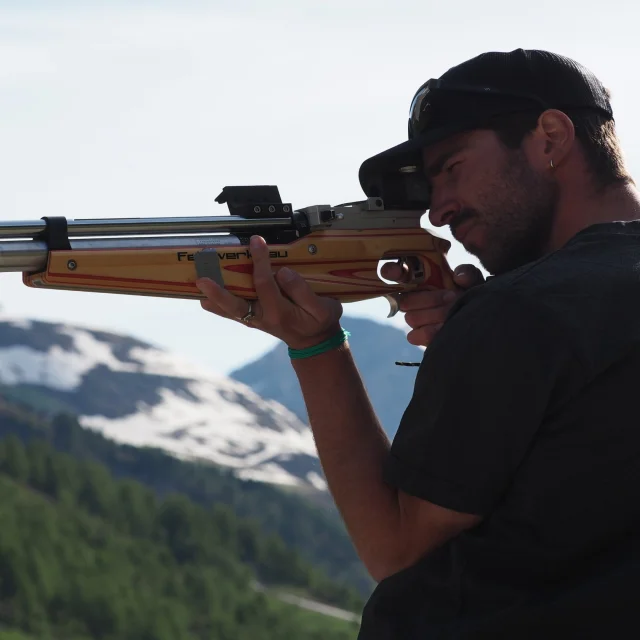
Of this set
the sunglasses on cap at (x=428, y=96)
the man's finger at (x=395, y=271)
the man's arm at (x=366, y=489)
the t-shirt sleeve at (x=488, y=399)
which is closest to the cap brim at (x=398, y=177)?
the sunglasses on cap at (x=428, y=96)

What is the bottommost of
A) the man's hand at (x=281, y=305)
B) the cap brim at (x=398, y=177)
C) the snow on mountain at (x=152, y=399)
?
the man's hand at (x=281, y=305)

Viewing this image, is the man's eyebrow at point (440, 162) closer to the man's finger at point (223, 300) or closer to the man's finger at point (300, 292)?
the man's finger at point (300, 292)

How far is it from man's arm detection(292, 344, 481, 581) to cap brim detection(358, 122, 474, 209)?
1024mm

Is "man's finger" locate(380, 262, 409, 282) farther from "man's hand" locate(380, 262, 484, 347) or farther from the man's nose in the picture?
the man's nose

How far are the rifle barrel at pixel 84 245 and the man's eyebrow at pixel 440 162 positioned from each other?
955 mm

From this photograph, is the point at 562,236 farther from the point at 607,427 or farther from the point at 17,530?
the point at 17,530

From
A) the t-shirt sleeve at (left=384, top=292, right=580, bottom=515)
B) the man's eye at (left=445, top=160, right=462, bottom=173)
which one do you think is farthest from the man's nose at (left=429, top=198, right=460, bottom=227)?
the t-shirt sleeve at (left=384, top=292, right=580, bottom=515)

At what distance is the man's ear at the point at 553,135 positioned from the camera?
472 centimetres

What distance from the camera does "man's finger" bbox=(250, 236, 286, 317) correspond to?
17.1 ft

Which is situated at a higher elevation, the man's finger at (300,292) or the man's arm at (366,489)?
the man's finger at (300,292)

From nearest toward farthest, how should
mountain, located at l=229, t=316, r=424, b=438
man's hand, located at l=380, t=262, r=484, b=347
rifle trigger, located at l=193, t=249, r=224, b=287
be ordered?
1. rifle trigger, located at l=193, t=249, r=224, b=287
2. man's hand, located at l=380, t=262, r=484, b=347
3. mountain, located at l=229, t=316, r=424, b=438

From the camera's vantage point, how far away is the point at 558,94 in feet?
15.8

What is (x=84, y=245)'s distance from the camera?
5324 mm

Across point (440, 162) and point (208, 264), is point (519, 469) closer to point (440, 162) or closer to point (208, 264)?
point (440, 162)
